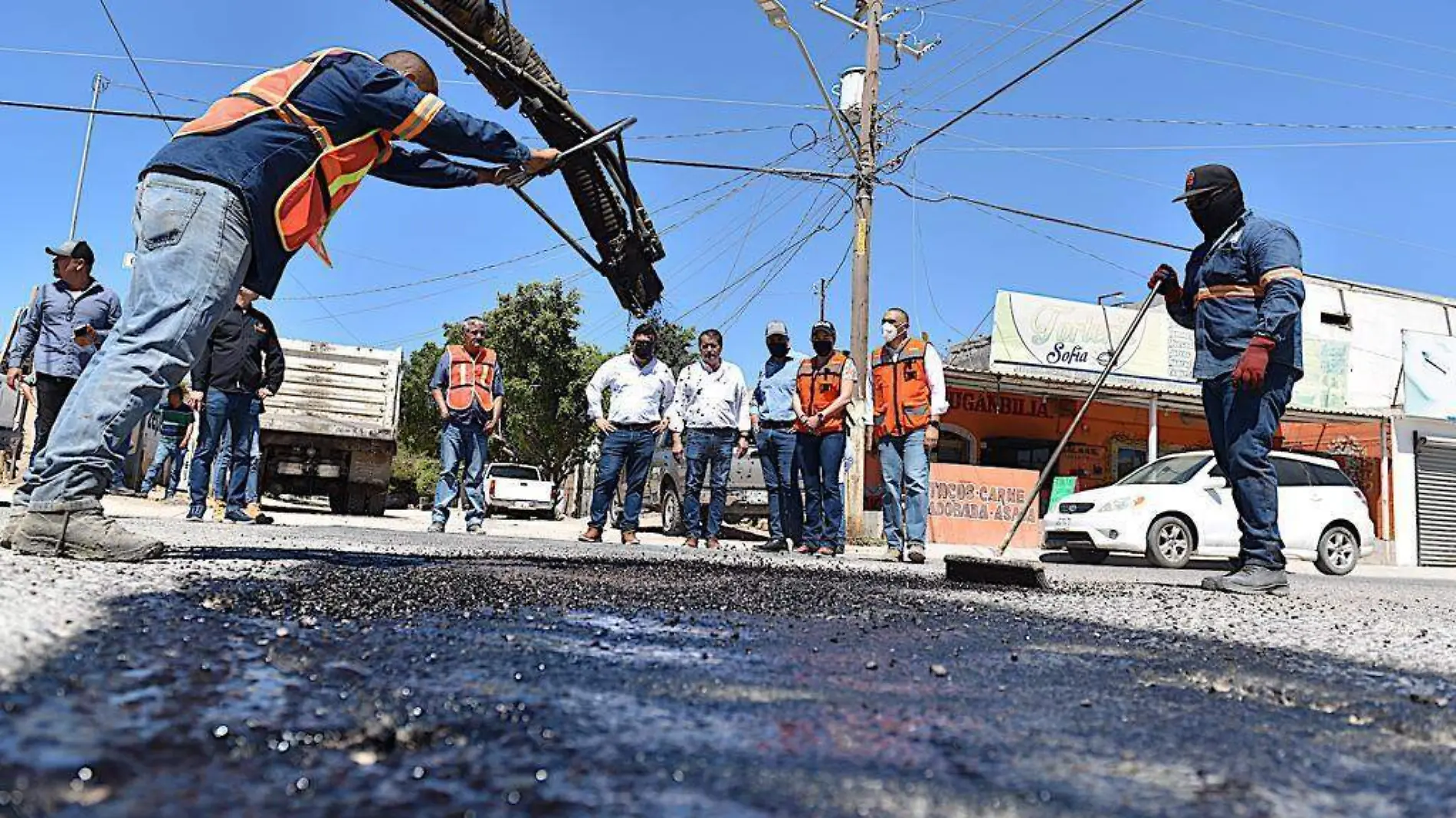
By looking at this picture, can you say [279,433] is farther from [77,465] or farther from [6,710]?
[6,710]

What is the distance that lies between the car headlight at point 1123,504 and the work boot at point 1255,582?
280 inches

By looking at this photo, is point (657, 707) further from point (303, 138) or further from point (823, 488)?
point (823, 488)

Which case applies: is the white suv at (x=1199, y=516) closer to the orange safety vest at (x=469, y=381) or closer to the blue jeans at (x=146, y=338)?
the orange safety vest at (x=469, y=381)

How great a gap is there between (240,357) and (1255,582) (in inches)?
259

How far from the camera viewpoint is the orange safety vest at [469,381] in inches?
315

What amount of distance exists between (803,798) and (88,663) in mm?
1116

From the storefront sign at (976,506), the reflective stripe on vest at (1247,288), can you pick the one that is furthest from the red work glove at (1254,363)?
the storefront sign at (976,506)

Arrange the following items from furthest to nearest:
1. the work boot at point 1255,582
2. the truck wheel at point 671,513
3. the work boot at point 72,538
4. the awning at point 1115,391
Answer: the awning at point 1115,391 → the truck wheel at point 671,513 → the work boot at point 1255,582 → the work boot at point 72,538

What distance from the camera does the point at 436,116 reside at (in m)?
3.53

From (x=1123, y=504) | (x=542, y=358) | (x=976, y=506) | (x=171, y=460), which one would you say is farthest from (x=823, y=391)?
(x=542, y=358)

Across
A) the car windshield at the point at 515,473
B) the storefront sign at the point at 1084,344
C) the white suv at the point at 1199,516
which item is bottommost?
the white suv at the point at 1199,516

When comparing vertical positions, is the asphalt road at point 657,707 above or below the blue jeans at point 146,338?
below

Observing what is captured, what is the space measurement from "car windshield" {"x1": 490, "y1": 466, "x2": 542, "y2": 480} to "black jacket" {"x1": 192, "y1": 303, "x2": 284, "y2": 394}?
52.2ft

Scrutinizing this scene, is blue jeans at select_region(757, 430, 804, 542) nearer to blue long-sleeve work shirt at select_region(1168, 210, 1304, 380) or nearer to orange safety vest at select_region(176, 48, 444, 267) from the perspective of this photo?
blue long-sleeve work shirt at select_region(1168, 210, 1304, 380)
